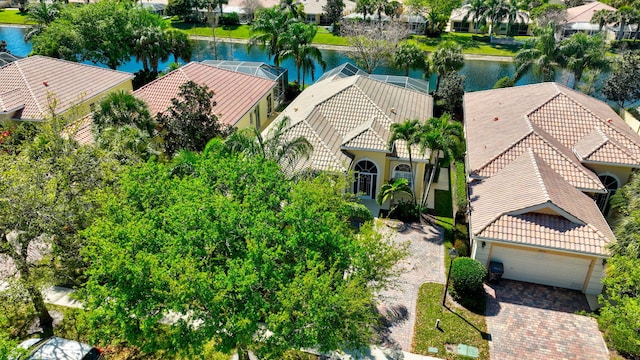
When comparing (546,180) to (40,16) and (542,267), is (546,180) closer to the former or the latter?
(542,267)

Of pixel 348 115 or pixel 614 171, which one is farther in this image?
pixel 348 115

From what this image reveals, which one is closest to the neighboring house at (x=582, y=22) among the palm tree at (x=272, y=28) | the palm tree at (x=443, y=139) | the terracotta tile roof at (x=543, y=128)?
the terracotta tile roof at (x=543, y=128)

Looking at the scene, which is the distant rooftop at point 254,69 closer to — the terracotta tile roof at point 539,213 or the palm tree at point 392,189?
the palm tree at point 392,189

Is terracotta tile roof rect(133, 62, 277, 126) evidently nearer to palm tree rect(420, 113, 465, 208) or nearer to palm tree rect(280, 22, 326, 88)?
palm tree rect(280, 22, 326, 88)

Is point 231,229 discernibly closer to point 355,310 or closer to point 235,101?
point 355,310

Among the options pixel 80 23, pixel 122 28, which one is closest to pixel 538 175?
pixel 122 28

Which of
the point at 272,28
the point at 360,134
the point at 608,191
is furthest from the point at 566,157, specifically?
the point at 272,28
